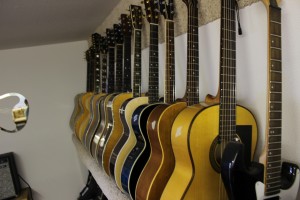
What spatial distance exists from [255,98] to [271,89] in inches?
6.7

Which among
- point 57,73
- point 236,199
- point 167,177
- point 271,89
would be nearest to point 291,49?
point 271,89

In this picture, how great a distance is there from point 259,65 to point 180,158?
15.0 inches

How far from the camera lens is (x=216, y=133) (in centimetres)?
75

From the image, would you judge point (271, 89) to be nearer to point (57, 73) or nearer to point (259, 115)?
point (259, 115)

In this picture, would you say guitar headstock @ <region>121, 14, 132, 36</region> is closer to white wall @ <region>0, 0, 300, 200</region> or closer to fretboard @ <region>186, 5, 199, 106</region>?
white wall @ <region>0, 0, 300, 200</region>

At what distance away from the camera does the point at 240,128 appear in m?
0.77

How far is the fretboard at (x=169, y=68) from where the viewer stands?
1.04m

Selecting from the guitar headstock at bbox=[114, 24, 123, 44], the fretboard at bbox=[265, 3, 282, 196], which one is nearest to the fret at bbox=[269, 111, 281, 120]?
the fretboard at bbox=[265, 3, 282, 196]

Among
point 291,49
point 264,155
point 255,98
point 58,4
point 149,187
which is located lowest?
point 149,187

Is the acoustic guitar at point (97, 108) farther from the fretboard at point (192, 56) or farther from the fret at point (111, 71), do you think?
the fretboard at point (192, 56)

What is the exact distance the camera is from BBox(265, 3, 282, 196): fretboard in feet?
2.15

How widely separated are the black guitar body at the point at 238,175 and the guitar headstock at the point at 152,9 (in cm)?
73

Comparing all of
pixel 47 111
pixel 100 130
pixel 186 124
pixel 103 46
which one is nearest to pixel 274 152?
pixel 186 124

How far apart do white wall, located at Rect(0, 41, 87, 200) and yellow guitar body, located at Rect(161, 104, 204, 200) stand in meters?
2.17
